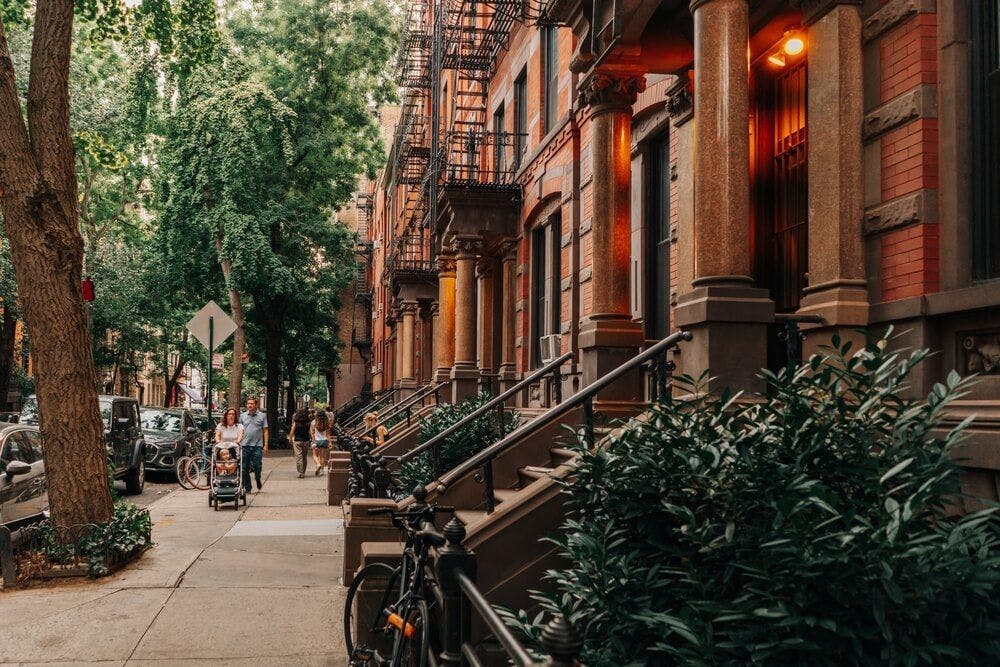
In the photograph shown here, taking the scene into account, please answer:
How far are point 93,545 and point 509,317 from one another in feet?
31.2

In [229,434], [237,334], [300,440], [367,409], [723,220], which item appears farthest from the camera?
[237,334]

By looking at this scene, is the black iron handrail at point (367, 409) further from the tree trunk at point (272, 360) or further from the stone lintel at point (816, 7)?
the stone lintel at point (816, 7)

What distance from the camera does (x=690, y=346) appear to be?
689cm

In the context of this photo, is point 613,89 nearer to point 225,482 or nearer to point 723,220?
point 723,220

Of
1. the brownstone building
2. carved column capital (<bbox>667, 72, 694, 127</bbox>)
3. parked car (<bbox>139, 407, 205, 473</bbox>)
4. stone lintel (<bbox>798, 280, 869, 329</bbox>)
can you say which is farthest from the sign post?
stone lintel (<bbox>798, 280, 869, 329</bbox>)

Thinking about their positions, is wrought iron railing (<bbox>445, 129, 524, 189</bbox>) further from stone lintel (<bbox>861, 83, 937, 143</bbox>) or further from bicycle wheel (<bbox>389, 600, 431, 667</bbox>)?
bicycle wheel (<bbox>389, 600, 431, 667</bbox>)

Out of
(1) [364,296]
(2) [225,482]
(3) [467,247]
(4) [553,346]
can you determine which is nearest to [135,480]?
(2) [225,482]

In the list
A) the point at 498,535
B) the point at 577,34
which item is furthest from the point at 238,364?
the point at 498,535

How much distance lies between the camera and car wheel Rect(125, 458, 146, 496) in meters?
18.7

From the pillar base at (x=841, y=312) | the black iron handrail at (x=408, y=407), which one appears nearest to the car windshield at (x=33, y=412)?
the black iron handrail at (x=408, y=407)

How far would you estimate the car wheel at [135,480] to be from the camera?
1866 centimetres

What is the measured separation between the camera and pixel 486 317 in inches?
754

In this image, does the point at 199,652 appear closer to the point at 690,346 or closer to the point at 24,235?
the point at 690,346

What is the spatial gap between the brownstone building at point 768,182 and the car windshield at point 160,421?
1083 centimetres
